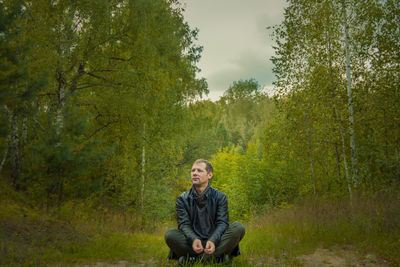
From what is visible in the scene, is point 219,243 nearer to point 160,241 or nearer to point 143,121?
point 160,241

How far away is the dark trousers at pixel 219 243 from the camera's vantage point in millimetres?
4137

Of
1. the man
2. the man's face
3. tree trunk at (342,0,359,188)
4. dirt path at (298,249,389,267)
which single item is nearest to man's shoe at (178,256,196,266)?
the man

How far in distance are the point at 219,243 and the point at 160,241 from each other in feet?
12.0

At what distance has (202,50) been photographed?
15.9 meters

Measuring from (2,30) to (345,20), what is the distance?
9799 millimetres

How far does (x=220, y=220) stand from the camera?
4156 mm

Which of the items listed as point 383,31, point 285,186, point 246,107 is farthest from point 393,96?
point 246,107

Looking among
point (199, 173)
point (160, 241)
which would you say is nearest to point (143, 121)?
point (160, 241)

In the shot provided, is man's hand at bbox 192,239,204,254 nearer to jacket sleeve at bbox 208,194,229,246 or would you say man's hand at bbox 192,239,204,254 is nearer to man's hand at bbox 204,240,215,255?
man's hand at bbox 204,240,215,255

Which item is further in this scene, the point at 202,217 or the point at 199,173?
the point at 202,217

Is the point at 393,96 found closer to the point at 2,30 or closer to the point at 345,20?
the point at 345,20

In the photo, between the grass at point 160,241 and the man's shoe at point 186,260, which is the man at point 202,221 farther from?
the grass at point 160,241

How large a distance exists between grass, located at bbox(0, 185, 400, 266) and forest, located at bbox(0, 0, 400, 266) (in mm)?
50

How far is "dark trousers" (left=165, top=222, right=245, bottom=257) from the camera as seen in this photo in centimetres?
414
